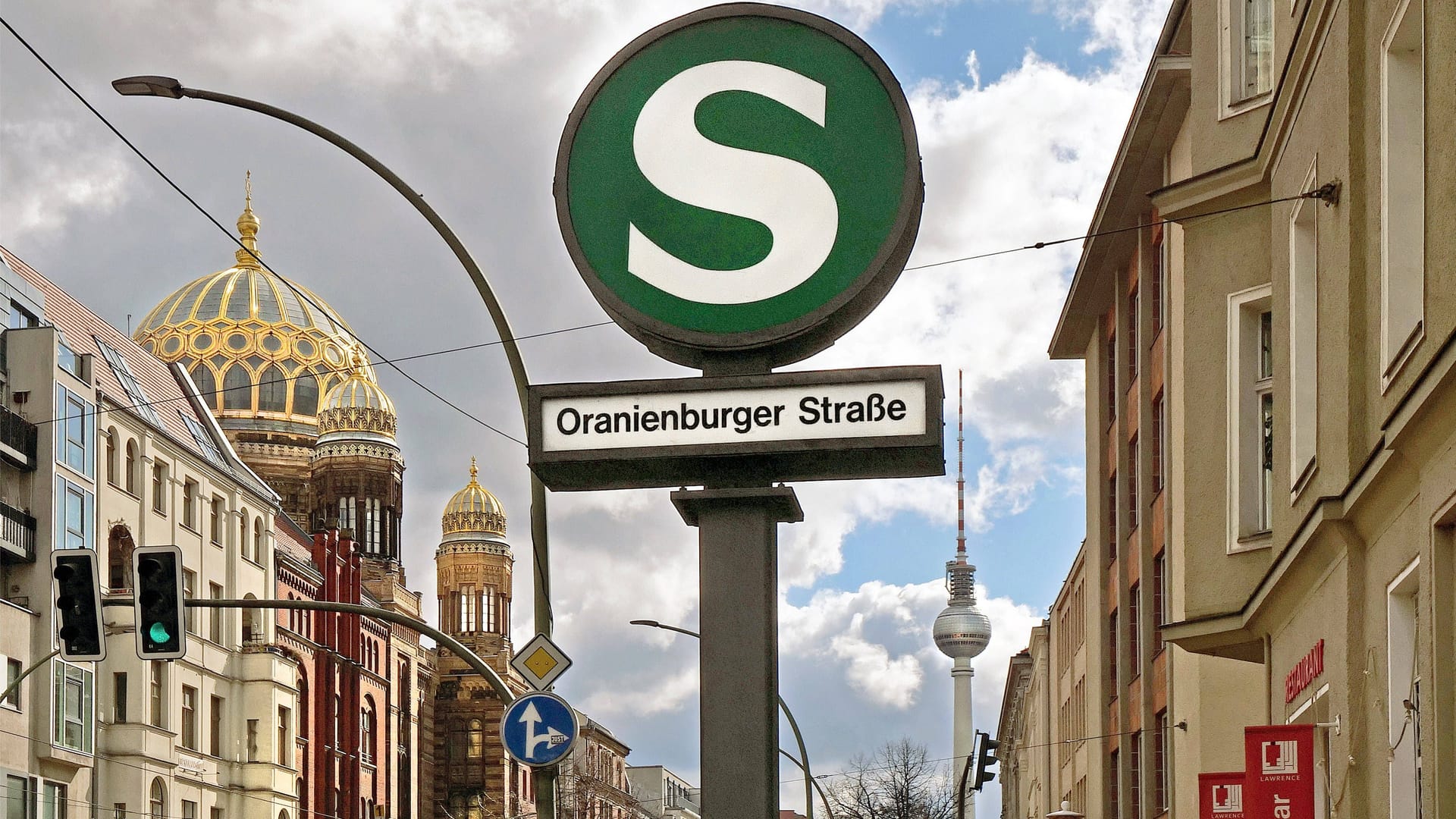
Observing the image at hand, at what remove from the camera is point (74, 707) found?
49.0 meters

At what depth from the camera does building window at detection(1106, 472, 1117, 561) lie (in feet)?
141

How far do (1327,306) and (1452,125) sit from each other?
11.7 ft

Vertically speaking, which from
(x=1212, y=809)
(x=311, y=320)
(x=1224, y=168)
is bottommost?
(x=1212, y=809)

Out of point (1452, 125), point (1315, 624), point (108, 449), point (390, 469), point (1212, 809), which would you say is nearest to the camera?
point (1452, 125)

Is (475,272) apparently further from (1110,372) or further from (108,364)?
(108,364)

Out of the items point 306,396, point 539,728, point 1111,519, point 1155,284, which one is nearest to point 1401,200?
point 539,728

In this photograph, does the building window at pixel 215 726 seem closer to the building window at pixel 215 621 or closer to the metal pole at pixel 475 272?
the building window at pixel 215 621

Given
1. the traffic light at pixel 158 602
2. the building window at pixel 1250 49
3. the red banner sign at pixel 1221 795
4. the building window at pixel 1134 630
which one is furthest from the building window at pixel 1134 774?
the traffic light at pixel 158 602

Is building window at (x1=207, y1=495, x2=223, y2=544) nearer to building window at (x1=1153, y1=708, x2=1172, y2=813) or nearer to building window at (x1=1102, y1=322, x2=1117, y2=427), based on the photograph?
building window at (x1=1102, y1=322, x2=1117, y2=427)

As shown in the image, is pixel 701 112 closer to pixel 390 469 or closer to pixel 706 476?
pixel 706 476

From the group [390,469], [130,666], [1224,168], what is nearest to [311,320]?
[390,469]

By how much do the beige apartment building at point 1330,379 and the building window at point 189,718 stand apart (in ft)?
132

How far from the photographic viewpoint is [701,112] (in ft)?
17.4

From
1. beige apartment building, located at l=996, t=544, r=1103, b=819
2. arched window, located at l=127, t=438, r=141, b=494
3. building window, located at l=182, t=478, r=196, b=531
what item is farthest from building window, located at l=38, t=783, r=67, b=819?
beige apartment building, located at l=996, t=544, r=1103, b=819
